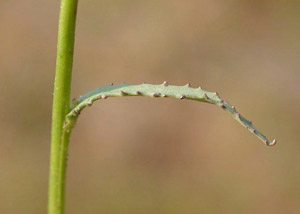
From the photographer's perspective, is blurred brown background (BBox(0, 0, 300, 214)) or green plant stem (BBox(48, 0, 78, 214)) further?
blurred brown background (BBox(0, 0, 300, 214))

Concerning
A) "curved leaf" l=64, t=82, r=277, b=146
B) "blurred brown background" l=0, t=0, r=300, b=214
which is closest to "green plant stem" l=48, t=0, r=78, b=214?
"curved leaf" l=64, t=82, r=277, b=146

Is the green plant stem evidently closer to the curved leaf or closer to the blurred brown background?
the curved leaf

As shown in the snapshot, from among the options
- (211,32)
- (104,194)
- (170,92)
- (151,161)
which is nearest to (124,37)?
(211,32)

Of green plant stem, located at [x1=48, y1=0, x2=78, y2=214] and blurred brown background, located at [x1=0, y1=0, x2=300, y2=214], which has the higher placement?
blurred brown background, located at [x1=0, y1=0, x2=300, y2=214]

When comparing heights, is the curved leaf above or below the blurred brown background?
below

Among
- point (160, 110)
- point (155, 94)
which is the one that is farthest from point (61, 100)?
point (160, 110)

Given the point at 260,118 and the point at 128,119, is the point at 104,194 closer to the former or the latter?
the point at 128,119
